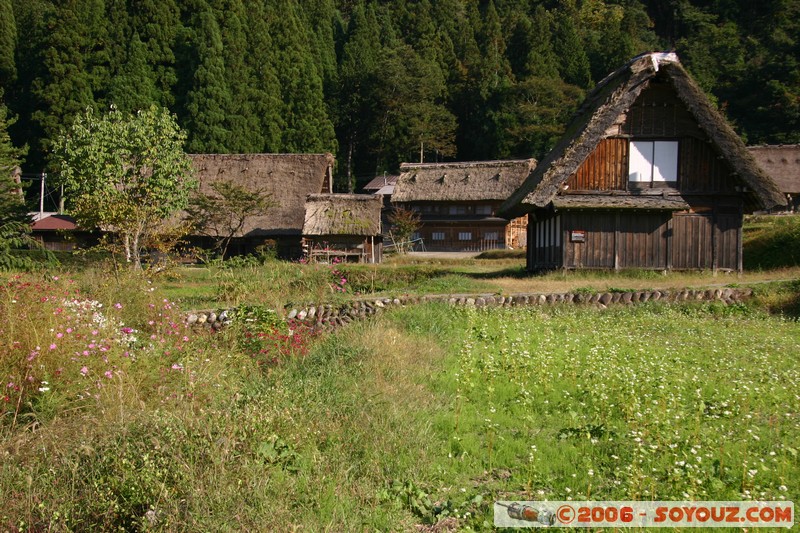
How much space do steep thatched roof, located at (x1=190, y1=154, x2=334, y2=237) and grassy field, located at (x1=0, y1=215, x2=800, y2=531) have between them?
24.5 meters

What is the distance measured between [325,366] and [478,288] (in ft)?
25.8

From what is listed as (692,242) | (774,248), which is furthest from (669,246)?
(774,248)

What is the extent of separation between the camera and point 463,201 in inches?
1542

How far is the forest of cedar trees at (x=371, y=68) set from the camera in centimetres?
4022

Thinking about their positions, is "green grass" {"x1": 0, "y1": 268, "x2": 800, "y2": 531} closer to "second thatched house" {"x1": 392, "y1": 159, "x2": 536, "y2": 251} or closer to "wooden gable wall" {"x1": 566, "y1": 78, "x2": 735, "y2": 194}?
"wooden gable wall" {"x1": 566, "y1": 78, "x2": 735, "y2": 194}

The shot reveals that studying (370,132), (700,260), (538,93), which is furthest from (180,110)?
(700,260)

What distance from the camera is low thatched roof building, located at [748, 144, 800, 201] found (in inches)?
1305

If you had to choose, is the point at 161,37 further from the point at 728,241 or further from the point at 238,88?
the point at 728,241

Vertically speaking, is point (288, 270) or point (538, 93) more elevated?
point (538, 93)


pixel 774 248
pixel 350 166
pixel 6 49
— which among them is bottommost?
pixel 774 248

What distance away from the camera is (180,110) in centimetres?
4175

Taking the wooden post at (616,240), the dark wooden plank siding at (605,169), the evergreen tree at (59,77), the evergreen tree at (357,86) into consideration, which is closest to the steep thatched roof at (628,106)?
the dark wooden plank siding at (605,169)

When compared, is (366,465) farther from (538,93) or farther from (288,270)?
(538,93)

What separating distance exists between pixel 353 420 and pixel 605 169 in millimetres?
13917
